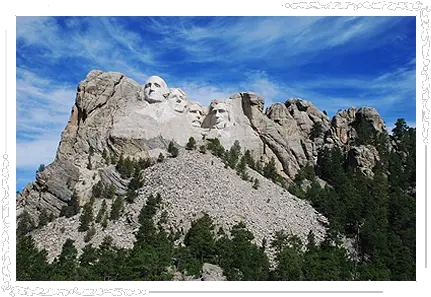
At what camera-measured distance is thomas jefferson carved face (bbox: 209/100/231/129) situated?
14.0 m

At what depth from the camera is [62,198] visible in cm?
1202

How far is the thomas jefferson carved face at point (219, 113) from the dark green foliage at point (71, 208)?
3.92 m

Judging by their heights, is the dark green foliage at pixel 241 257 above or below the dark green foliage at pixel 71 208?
below

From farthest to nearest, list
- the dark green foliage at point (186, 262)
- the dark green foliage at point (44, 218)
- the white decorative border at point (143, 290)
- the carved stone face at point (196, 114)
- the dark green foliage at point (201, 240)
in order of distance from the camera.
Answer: the carved stone face at point (196, 114) < the dark green foliage at point (44, 218) < the dark green foliage at point (201, 240) < the dark green foliage at point (186, 262) < the white decorative border at point (143, 290)

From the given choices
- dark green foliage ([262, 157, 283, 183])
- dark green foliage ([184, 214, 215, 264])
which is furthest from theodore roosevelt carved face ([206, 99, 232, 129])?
dark green foliage ([184, 214, 215, 264])

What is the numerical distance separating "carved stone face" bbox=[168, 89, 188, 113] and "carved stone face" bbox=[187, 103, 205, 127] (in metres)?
0.25

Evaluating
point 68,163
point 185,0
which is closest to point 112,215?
point 68,163

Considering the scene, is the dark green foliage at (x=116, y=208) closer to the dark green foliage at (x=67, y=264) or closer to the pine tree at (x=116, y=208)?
the pine tree at (x=116, y=208)

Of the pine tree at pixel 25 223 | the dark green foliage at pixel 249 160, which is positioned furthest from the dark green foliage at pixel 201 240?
the dark green foliage at pixel 249 160

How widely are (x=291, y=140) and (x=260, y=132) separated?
4.31 feet

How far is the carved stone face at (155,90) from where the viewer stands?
12.9m

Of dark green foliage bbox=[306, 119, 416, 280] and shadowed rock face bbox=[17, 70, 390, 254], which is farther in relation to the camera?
shadowed rock face bbox=[17, 70, 390, 254]

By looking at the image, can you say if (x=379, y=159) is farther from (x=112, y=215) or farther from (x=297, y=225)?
(x=112, y=215)

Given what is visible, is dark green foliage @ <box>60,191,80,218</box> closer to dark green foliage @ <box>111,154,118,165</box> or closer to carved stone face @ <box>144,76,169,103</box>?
dark green foliage @ <box>111,154,118,165</box>
